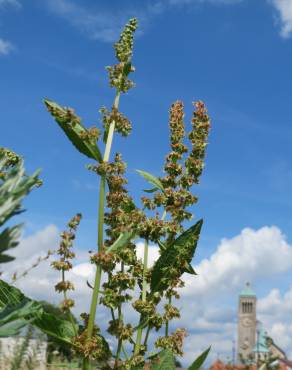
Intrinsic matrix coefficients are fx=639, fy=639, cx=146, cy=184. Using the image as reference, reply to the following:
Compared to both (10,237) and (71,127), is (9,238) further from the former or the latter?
(71,127)

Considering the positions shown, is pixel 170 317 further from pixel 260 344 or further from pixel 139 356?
pixel 260 344

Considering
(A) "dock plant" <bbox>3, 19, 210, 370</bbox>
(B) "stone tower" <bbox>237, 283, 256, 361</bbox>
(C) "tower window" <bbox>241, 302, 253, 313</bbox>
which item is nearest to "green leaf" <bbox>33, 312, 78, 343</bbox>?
(A) "dock plant" <bbox>3, 19, 210, 370</bbox>

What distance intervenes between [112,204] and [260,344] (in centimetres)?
616

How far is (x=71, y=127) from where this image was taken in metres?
3.87

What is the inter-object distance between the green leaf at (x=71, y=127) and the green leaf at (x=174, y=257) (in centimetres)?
90

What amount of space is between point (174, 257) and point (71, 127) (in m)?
1.15

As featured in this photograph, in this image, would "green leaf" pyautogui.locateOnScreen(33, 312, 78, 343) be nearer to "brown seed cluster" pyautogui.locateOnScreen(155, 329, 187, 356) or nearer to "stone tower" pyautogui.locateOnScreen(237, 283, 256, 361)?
"brown seed cluster" pyautogui.locateOnScreen(155, 329, 187, 356)

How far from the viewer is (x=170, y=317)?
4715 mm

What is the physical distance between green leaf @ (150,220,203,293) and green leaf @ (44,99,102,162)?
2.94ft

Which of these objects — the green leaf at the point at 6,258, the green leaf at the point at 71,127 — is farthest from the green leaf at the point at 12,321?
the green leaf at the point at 71,127

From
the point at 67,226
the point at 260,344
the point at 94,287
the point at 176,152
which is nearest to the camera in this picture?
the point at 94,287

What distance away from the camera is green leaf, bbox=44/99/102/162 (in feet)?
12.7

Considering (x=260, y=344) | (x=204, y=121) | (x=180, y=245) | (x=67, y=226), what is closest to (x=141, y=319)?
(x=180, y=245)

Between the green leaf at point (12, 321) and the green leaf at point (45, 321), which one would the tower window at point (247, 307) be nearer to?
the green leaf at point (45, 321)
